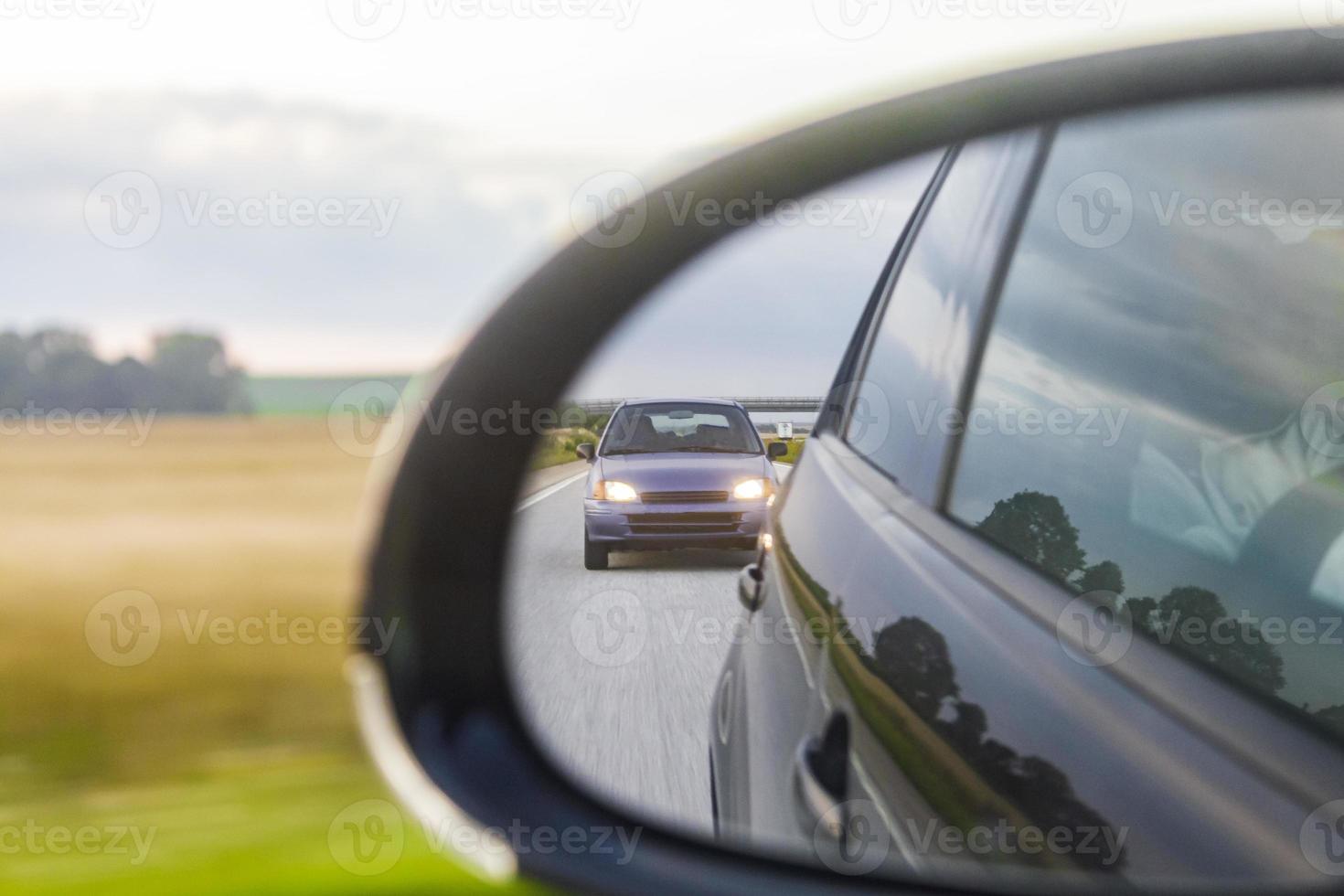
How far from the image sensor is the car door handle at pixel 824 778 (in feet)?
4.74

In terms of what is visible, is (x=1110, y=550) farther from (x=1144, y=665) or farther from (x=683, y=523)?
(x=683, y=523)

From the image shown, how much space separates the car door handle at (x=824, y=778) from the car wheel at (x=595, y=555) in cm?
999

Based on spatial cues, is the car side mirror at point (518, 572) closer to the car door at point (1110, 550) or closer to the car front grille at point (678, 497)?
the car door at point (1110, 550)

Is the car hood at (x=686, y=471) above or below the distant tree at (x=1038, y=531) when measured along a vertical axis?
below

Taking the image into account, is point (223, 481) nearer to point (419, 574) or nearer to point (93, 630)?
point (93, 630)

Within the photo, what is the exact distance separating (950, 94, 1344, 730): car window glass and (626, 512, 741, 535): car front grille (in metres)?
9.85

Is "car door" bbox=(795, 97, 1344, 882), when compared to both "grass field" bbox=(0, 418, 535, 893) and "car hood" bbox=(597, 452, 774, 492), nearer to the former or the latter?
"grass field" bbox=(0, 418, 535, 893)

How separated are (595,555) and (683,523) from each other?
0.85 metres

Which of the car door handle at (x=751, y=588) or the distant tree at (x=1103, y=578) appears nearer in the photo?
the distant tree at (x=1103, y=578)

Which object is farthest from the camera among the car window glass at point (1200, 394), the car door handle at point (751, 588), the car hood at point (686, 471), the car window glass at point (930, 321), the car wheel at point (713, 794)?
the car hood at point (686, 471)

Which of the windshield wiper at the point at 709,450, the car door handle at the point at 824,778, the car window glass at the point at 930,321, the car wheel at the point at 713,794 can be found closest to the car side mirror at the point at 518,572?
the car door handle at the point at 824,778

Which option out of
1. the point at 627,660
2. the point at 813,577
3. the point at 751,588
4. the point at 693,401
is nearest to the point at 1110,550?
the point at 813,577

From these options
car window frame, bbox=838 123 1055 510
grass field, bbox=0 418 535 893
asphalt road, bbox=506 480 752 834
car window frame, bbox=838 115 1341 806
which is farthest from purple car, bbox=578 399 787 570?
car window frame, bbox=838 115 1341 806

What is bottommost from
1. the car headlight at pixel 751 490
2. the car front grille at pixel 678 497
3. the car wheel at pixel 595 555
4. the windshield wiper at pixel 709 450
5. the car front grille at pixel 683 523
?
the car wheel at pixel 595 555
